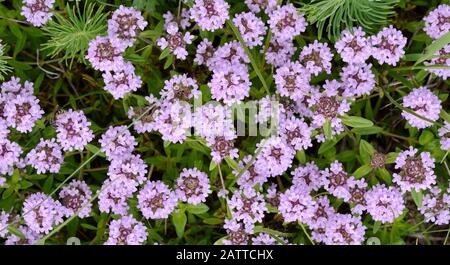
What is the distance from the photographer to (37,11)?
3.32 m

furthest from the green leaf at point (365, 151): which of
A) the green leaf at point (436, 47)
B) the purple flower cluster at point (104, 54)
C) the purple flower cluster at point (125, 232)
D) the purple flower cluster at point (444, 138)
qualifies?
the purple flower cluster at point (104, 54)

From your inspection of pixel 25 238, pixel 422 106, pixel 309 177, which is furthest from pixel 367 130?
pixel 25 238

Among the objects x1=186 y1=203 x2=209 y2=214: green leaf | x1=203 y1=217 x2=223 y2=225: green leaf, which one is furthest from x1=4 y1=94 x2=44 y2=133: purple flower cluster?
x1=203 y1=217 x2=223 y2=225: green leaf

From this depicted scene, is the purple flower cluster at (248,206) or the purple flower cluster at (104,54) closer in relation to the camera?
the purple flower cluster at (104,54)

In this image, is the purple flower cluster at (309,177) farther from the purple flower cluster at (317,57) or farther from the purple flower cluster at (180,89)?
the purple flower cluster at (180,89)

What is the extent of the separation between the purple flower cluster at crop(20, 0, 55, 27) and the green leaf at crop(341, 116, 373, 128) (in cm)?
183

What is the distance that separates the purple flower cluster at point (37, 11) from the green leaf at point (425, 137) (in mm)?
2337

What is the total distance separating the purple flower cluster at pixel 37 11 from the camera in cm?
331

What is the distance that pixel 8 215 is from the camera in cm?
348

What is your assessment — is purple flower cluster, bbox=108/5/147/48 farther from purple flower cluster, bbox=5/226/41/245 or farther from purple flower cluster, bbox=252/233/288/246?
purple flower cluster, bbox=252/233/288/246

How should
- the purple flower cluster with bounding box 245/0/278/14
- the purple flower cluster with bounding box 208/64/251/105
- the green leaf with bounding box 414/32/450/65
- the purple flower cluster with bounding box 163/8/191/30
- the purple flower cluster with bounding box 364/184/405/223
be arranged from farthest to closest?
the purple flower cluster with bounding box 163/8/191/30 < the purple flower cluster with bounding box 245/0/278/14 < the purple flower cluster with bounding box 364/184/405/223 < the purple flower cluster with bounding box 208/64/251/105 < the green leaf with bounding box 414/32/450/65

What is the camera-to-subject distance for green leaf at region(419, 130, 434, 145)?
3434 mm

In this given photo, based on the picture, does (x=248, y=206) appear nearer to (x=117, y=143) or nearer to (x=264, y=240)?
(x=264, y=240)
